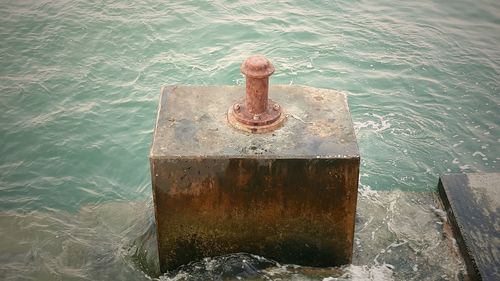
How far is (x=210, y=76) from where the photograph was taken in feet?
27.1

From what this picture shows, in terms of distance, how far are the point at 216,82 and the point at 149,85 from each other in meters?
1.15

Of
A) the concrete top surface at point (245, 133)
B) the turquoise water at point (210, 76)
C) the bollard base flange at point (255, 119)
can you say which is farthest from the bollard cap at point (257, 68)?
the turquoise water at point (210, 76)

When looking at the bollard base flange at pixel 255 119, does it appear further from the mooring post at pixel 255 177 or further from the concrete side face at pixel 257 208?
the concrete side face at pixel 257 208

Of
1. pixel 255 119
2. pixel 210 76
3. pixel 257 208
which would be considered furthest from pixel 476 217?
pixel 210 76

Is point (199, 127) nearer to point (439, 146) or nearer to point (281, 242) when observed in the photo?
point (281, 242)

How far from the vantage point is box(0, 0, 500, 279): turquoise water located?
6.48 m

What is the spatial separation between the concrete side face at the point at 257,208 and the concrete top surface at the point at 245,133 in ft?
0.29

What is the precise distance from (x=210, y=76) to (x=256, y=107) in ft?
14.7

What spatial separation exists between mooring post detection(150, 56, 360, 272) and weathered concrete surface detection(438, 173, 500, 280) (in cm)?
108

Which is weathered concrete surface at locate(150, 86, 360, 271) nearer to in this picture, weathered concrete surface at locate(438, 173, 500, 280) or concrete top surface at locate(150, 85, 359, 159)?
concrete top surface at locate(150, 85, 359, 159)

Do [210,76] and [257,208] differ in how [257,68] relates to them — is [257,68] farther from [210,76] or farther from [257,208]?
[210,76]

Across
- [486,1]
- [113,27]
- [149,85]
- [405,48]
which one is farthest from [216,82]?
[486,1]

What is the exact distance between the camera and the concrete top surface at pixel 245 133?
365 centimetres

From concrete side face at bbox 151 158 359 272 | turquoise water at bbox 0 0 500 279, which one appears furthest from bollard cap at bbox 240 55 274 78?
turquoise water at bbox 0 0 500 279
